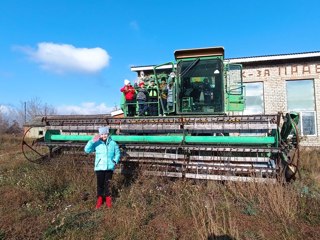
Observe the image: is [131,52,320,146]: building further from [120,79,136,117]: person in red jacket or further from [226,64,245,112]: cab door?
[120,79,136,117]: person in red jacket

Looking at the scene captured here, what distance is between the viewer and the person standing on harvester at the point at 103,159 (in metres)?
6.09

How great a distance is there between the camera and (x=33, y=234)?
4562 millimetres

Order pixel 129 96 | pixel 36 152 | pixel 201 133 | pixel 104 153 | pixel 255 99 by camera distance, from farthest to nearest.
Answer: pixel 255 99, pixel 129 96, pixel 36 152, pixel 201 133, pixel 104 153

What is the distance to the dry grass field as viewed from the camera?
179 inches

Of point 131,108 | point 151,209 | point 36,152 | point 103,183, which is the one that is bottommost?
point 151,209

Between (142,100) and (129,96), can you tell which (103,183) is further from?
(129,96)

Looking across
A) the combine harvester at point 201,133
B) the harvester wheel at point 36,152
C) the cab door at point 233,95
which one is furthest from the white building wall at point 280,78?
the harvester wheel at point 36,152

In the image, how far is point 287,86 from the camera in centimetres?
1723

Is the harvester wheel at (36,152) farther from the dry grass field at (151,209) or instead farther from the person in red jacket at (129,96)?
the person in red jacket at (129,96)

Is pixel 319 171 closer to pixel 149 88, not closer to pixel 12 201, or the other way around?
pixel 149 88

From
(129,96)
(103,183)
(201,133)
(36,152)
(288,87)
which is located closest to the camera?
(103,183)

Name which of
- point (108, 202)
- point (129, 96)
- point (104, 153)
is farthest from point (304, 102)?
point (108, 202)

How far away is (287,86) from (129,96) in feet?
37.0

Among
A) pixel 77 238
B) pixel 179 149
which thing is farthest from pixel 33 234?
pixel 179 149
